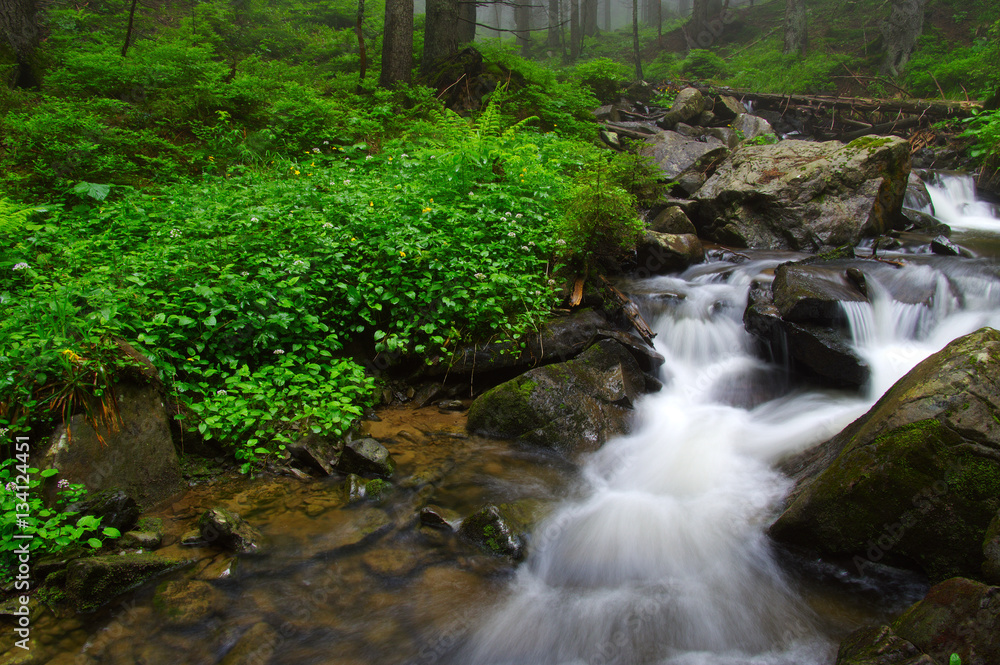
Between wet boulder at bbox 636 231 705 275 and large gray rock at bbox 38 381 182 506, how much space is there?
5.98 metres

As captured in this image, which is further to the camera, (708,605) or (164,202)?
(164,202)

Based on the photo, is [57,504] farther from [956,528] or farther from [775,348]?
[775,348]

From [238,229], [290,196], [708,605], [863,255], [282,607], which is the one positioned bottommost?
[708,605]

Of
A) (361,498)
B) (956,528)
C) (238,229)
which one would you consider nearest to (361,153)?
(238,229)

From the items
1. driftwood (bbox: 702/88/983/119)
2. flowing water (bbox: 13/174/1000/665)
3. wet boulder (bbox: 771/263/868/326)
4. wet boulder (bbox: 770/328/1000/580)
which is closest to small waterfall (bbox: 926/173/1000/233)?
driftwood (bbox: 702/88/983/119)

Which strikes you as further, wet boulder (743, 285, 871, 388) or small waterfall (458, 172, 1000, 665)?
wet boulder (743, 285, 871, 388)

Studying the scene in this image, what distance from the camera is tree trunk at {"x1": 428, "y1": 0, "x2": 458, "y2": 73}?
36.2 ft

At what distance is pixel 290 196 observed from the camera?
5.97 meters

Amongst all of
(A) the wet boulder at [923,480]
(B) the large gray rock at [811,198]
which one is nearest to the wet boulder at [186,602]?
(A) the wet boulder at [923,480]

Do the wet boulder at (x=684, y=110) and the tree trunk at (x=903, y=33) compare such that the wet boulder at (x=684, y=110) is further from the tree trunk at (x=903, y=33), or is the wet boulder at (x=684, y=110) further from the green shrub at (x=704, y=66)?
the green shrub at (x=704, y=66)

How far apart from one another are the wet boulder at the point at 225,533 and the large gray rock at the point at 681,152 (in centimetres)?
967

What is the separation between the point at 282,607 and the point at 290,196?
448cm

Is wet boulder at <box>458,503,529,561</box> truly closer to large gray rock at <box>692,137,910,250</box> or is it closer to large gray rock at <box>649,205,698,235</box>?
large gray rock at <box>649,205,698,235</box>

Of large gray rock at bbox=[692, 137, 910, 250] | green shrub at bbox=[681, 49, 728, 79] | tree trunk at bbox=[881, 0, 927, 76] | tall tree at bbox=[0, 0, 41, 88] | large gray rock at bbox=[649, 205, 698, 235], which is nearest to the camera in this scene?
large gray rock at bbox=[649, 205, 698, 235]
